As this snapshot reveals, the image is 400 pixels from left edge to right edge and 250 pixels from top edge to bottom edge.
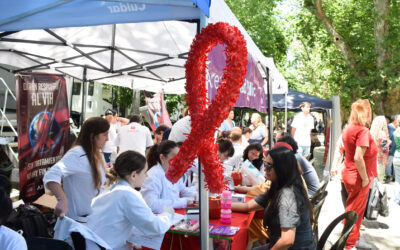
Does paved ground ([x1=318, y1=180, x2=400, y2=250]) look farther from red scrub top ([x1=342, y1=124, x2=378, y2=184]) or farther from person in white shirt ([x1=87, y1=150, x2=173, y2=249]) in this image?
person in white shirt ([x1=87, y1=150, x2=173, y2=249])

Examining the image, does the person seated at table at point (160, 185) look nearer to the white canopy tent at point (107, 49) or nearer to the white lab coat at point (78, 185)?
the white lab coat at point (78, 185)

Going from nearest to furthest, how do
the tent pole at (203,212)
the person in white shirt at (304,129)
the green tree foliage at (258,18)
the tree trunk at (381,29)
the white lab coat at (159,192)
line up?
the tent pole at (203,212) < the white lab coat at (159,192) < the person in white shirt at (304,129) < the tree trunk at (381,29) < the green tree foliage at (258,18)

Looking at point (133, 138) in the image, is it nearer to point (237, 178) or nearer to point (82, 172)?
point (237, 178)

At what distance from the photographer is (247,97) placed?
18.3 feet

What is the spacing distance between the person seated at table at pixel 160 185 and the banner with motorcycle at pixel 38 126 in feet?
6.93

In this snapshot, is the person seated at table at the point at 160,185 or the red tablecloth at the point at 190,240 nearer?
the red tablecloth at the point at 190,240

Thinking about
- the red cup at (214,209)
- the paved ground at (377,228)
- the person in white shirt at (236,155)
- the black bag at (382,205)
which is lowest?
the paved ground at (377,228)

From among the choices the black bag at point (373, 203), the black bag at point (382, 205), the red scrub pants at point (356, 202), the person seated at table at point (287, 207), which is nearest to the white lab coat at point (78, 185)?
the person seated at table at point (287, 207)

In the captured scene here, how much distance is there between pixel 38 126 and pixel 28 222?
2499 mm

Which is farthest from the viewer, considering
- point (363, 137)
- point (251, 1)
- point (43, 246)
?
point (251, 1)

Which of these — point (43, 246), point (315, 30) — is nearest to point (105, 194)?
point (43, 246)

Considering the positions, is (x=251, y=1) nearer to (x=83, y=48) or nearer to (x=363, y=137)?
(x=83, y=48)

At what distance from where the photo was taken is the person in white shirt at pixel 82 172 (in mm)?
3385

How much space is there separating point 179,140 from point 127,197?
10.8 ft
